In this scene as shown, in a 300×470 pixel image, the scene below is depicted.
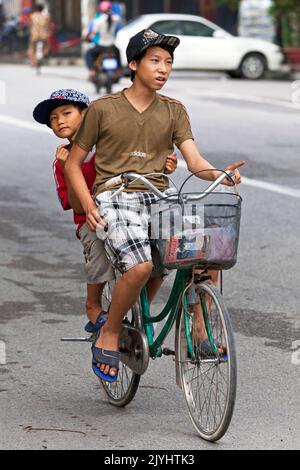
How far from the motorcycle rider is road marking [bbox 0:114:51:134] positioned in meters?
6.09

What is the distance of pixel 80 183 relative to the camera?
5918 millimetres

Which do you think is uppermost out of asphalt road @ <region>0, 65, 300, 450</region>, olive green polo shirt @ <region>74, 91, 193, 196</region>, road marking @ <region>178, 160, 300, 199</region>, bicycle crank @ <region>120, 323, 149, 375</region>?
olive green polo shirt @ <region>74, 91, 193, 196</region>

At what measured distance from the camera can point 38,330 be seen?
796cm

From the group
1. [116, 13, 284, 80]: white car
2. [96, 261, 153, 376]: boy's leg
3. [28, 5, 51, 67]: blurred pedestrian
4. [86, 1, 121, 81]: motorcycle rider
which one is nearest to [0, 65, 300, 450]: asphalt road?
[96, 261, 153, 376]: boy's leg

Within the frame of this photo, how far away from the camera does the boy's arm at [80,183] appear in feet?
19.0

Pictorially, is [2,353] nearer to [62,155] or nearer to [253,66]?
[62,155]

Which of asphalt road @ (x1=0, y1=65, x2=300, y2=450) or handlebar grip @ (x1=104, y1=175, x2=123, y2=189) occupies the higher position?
handlebar grip @ (x1=104, y1=175, x2=123, y2=189)

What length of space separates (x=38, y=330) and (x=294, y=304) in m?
1.78

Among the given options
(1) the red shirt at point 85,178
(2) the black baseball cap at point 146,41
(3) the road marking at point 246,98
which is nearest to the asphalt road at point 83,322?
(1) the red shirt at point 85,178

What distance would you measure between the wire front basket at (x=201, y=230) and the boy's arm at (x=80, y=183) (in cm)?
35

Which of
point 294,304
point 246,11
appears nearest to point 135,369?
point 294,304

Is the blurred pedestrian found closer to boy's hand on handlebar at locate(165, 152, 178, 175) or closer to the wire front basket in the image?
boy's hand on handlebar at locate(165, 152, 178, 175)

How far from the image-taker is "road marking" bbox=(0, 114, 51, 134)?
19.6 metres

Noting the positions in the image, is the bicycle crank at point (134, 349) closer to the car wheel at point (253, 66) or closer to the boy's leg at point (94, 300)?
the boy's leg at point (94, 300)
